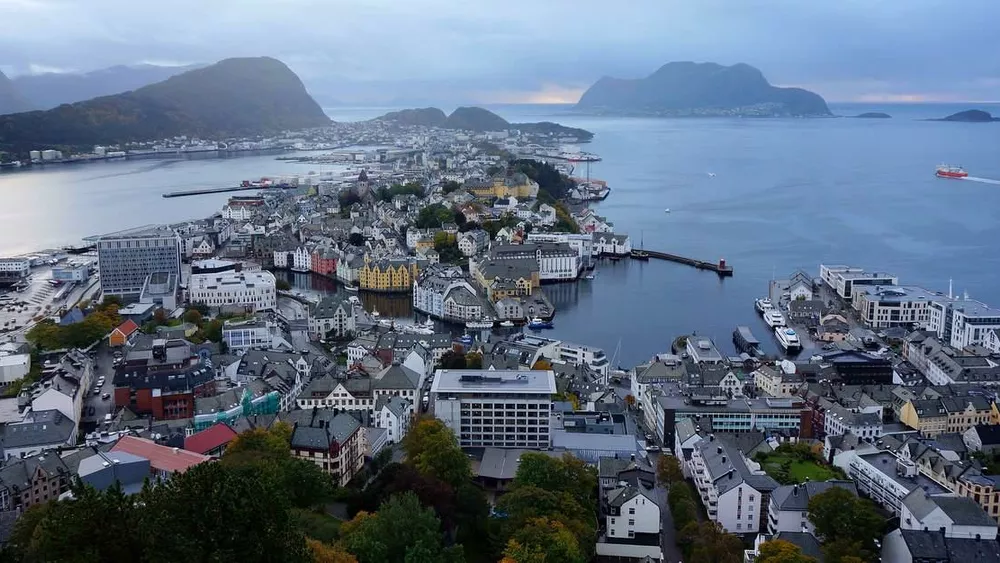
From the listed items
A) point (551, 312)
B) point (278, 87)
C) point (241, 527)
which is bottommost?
point (551, 312)

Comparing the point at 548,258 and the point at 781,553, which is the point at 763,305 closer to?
the point at 548,258

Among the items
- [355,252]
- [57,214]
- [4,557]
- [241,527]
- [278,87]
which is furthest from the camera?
[278,87]

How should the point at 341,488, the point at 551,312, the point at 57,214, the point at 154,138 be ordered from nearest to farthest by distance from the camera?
the point at 341,488, the point at 551,312, the point at 57,214, the point at 154,138

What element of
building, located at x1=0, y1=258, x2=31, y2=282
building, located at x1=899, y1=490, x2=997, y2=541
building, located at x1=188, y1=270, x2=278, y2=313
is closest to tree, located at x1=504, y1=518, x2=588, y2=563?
building, located at x1=899, y1=490, x2=997, y2=541

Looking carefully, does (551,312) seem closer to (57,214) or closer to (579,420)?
(579,420)

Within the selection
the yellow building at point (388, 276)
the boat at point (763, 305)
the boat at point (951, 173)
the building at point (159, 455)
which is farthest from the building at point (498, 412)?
the boat at point (951, 173)

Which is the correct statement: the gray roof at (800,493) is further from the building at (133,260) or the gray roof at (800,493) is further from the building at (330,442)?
the building at (133,260)

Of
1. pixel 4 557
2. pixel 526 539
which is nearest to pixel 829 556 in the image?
pixel 526 539
